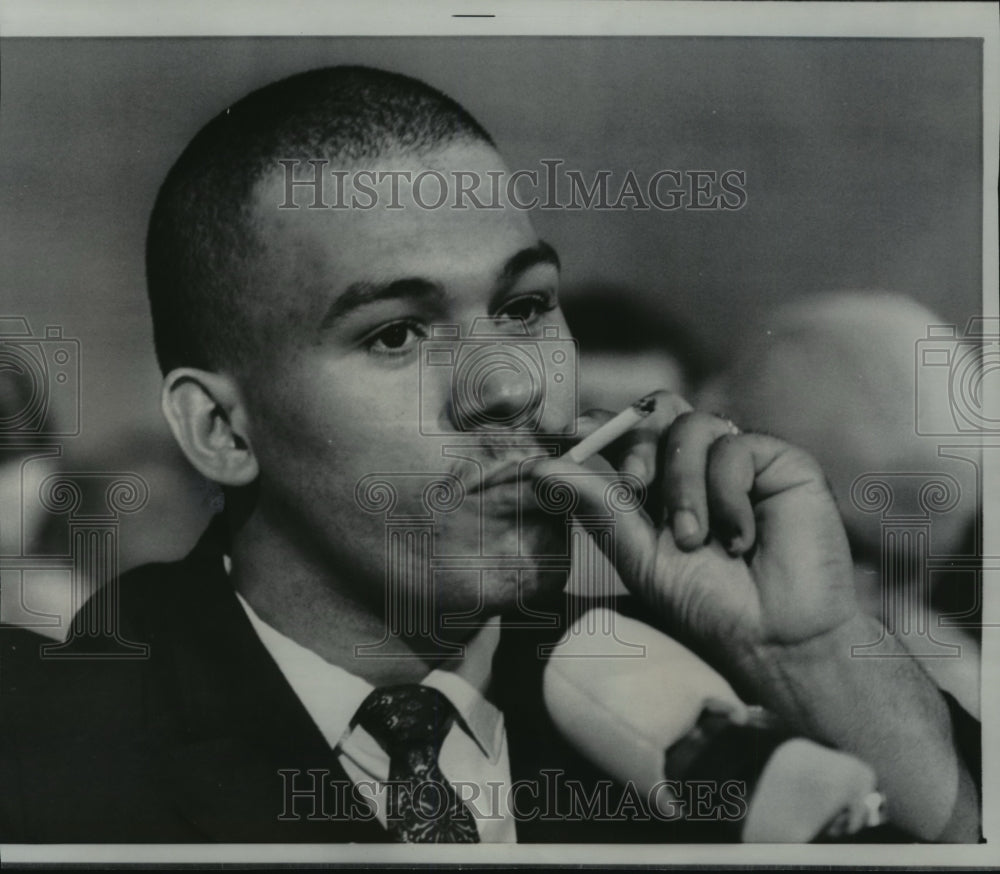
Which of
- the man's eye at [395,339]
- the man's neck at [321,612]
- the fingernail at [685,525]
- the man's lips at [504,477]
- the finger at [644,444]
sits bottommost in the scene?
the man's neck at [321,612]

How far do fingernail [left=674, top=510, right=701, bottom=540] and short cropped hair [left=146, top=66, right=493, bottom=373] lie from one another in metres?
1.09

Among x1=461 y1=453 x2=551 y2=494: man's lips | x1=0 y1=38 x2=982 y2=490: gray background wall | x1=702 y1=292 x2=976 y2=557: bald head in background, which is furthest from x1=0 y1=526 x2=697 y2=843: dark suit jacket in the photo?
x1=702 y1=292 x2=976 y2=557: bald head in background

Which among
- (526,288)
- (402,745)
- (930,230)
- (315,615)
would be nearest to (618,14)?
(526,288)

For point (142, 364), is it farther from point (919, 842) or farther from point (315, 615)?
point (919, 842)

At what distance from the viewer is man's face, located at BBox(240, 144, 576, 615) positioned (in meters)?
2.95

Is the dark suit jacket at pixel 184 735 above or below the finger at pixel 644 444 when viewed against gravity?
below

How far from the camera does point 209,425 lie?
3.03 metres

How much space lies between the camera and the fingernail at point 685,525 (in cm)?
302

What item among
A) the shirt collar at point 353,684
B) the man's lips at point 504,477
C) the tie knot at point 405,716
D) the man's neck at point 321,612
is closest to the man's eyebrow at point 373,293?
the man's lips at point 504,477

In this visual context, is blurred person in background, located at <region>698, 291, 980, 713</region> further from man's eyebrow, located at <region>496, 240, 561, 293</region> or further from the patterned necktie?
the patterned necktie

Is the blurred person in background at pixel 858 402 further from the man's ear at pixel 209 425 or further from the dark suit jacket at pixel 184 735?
the man's ear at pixel 209 425

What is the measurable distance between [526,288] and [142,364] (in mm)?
1012

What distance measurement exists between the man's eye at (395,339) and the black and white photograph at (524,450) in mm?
68

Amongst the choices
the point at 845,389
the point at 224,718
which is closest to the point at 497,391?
the point at 845,389
